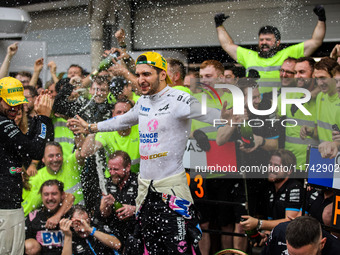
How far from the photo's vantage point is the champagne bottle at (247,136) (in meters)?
5.00

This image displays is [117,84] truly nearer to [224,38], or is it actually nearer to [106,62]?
[106,62]

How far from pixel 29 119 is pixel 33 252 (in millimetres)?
1680

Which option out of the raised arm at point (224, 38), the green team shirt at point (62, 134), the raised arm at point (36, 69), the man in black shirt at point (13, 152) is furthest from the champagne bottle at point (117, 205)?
the raised arm at point (36, 69)

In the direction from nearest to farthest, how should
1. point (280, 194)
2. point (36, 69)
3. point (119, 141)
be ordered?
point (280, 194) → point (119, 141) → point (36, 69)

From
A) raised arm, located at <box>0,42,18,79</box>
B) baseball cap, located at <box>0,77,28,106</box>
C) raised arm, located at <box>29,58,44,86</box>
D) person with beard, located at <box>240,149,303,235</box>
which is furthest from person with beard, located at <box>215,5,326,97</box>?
raised arm, located at <box>0,42,18,79</box>

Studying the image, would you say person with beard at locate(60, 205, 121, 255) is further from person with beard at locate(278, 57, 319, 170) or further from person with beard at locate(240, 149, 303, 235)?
person with beard at locate(278, 57, 319, 170)

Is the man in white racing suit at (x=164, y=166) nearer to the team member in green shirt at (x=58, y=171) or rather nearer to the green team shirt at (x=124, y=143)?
the green team shirt at (x=124, y=143)

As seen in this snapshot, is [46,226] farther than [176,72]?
No

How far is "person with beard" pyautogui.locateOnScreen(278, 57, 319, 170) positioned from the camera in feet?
15.8

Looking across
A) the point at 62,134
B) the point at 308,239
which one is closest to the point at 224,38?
the point at 62,134

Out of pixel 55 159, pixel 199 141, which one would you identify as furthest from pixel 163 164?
pixel 55 159

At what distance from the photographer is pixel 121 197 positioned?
5250 mm

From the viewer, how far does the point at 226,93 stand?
518cm

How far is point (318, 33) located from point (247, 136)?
117 cm
